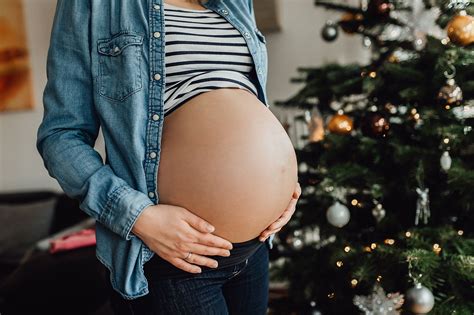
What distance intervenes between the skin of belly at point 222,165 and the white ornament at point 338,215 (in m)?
0.66

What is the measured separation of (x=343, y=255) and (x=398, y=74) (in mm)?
558

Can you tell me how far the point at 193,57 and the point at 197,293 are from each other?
0.37 meters

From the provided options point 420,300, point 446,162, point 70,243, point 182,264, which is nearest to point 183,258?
point 182,264

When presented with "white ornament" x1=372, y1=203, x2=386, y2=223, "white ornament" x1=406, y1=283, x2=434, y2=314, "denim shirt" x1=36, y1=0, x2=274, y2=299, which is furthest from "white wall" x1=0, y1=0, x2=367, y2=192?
"denim shirt" x1=36, y1=0, x2=274, y2=299

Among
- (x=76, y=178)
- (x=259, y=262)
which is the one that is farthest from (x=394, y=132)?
(x=76, y=178)

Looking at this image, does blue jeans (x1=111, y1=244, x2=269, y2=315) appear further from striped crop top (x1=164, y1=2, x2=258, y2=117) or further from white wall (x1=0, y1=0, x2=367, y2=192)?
white wall (x1=0, y1=0, x2=367, y2=192)

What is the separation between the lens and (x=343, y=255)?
140cm

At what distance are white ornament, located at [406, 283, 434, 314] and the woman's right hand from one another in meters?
0.70

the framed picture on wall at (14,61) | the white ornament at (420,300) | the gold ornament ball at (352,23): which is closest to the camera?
the white ornament at (420,300)

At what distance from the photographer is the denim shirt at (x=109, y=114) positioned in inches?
27.4

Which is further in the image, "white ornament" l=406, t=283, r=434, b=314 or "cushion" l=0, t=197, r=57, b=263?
"cushion" l=0, t=197, r=57, b=263

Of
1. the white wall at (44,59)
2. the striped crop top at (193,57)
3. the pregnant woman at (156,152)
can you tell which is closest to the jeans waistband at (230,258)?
the pregnant woman at (156,152)

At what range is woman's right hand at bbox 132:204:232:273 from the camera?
2.23 feet

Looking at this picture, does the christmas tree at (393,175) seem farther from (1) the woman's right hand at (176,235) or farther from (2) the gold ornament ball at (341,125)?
(1) the woman's right hand at (176,235)
